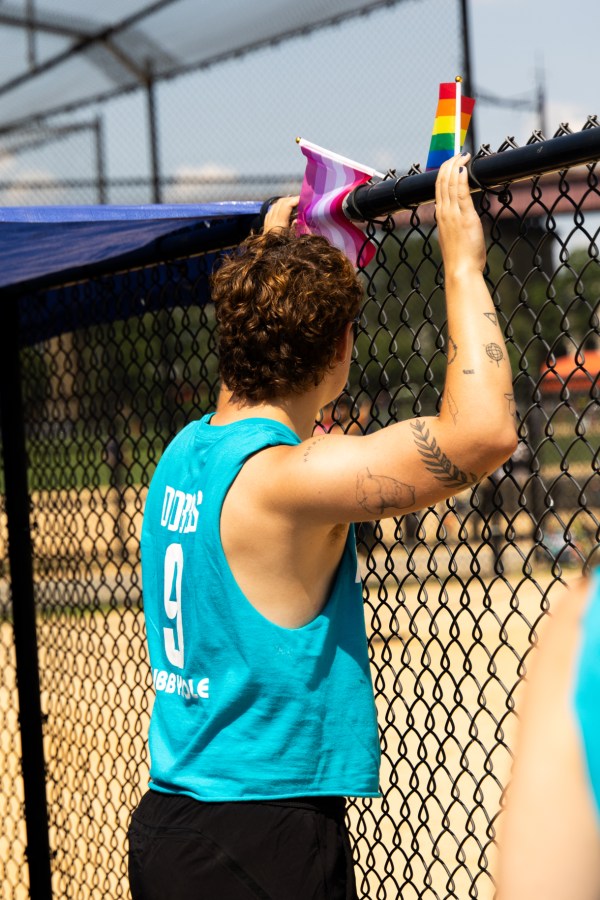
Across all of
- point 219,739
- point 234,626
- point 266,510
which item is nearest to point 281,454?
point 266,510

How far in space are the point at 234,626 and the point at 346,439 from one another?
0.38 metres

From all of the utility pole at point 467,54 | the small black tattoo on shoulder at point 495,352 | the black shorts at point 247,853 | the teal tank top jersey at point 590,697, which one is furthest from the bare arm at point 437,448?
the utility pole at point 467,54

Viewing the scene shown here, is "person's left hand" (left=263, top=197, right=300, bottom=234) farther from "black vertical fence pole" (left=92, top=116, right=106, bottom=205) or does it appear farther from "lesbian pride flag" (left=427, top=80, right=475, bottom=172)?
"black vertical fence pole" (left=92, top=116, right=106, bottom=205)

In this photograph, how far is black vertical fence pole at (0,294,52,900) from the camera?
11.7 ft

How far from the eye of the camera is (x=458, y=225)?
1754 millimetres

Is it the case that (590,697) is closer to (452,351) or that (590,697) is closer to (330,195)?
(452,351)

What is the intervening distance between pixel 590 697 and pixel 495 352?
0.94 meters

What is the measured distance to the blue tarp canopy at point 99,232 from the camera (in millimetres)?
2523

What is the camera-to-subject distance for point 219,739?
5.94 feet

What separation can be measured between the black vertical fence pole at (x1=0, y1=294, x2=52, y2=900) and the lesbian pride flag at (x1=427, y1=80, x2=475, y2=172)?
2089mm

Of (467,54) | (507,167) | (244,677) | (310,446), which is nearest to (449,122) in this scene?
(507,167)

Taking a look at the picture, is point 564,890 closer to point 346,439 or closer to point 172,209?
point 346,439

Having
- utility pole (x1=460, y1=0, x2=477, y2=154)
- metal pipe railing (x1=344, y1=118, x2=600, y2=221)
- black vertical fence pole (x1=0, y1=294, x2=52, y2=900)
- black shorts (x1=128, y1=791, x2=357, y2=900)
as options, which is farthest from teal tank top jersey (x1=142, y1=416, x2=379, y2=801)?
utility pole (x1=460, y1=0, x2=477, y2=154)

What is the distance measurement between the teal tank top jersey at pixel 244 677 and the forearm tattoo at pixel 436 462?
0.27 meters
